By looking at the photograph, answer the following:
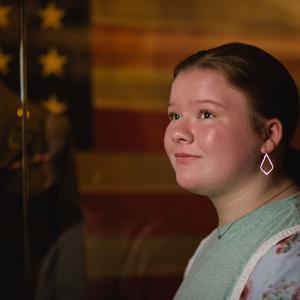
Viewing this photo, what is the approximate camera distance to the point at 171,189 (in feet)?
4.58

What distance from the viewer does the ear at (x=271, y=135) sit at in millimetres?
700

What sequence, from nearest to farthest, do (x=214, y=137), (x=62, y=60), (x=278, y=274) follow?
1. (x=278, y=274)
2. (x=214, y=137)
3. (x=62, y=60)

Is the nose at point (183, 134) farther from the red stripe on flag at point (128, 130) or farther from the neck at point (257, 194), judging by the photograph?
the red stripe on flag at point (128, 130)

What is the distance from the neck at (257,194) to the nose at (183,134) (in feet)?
0.31

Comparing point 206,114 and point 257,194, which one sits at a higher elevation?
point 206,114

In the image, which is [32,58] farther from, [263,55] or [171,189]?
[263,55]

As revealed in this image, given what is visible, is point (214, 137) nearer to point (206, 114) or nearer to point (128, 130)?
point (206, 114)

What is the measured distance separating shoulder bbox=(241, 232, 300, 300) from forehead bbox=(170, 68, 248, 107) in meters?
0.19

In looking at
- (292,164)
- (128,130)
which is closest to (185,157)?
(292,164)

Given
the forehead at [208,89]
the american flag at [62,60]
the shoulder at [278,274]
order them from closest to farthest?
1. the shoulder at [278,274]
2. the forehead at [208,89]
3. the american flag at [62,60]

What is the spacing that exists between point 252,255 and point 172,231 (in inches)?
30.5

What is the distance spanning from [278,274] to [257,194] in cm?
15

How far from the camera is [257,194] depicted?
715 millimetres

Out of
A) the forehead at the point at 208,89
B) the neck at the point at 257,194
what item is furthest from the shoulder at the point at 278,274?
the forehead at the point at 208,89
